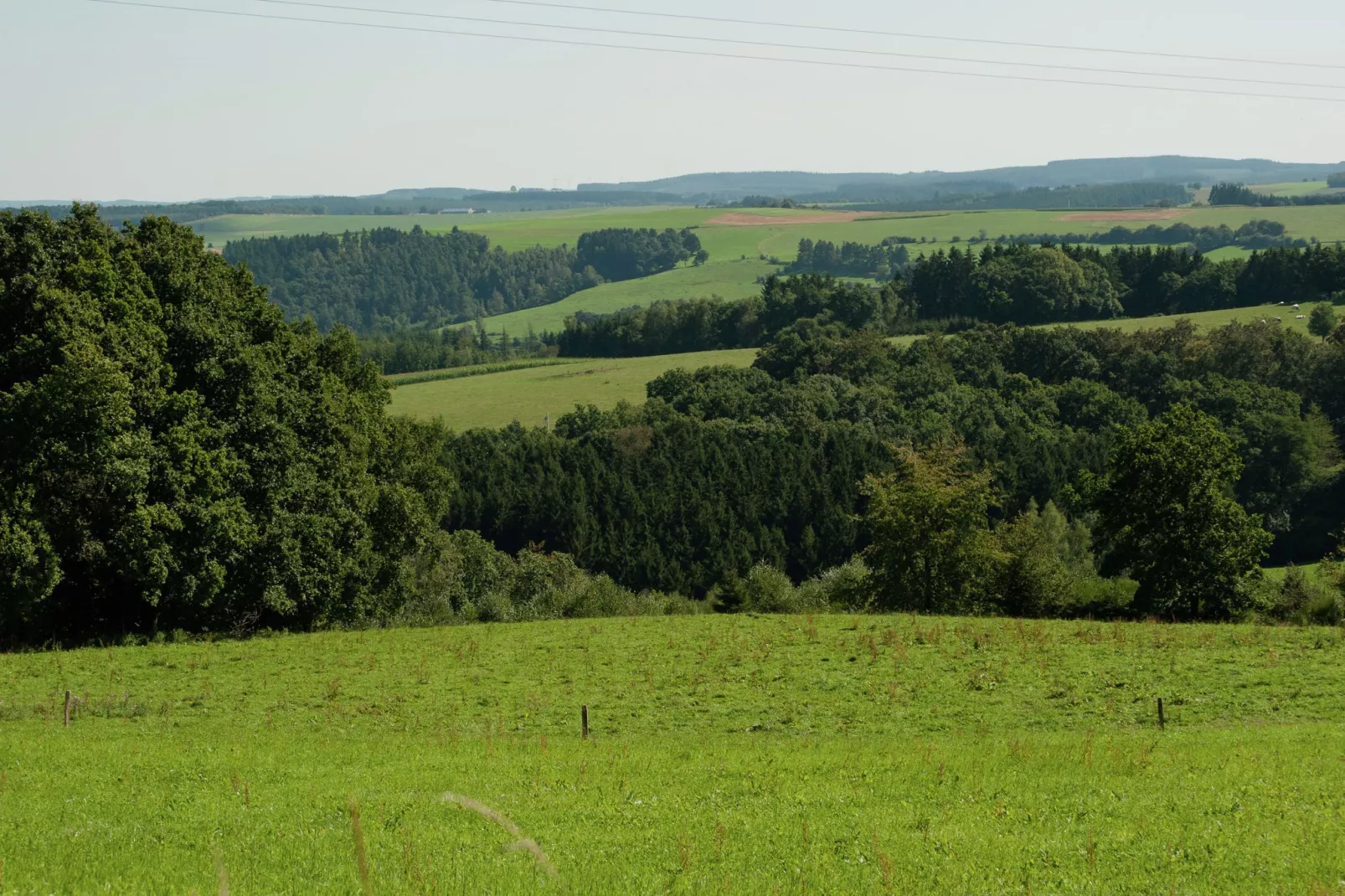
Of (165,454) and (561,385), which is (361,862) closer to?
(165,454)

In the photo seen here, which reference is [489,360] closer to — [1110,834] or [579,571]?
[579,571]

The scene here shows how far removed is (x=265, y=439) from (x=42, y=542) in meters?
8.43

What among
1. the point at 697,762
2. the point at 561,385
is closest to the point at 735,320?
the point at 561,385

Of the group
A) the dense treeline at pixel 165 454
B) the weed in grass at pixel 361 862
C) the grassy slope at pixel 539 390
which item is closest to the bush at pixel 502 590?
the dense treeline at pixel 165 454

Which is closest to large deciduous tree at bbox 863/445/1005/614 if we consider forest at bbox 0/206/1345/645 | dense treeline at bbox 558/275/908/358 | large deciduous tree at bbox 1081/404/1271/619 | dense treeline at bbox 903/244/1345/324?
forest at bbox 0/206/1345/645

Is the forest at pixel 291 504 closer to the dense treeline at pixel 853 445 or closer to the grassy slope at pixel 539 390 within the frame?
the dense treeline at pixel 853 445

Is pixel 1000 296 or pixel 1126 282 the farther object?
Answer: pixel 1126 282

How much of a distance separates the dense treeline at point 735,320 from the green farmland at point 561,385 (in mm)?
11359

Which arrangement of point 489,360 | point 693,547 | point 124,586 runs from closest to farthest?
point 124,586 < point 693,547 < point 489,360

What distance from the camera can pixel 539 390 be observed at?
461 feet

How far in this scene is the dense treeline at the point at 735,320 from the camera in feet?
537

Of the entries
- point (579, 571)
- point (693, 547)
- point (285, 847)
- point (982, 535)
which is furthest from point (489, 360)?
point (285, 847)

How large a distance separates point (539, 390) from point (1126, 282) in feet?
269

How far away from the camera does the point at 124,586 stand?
3981cm
